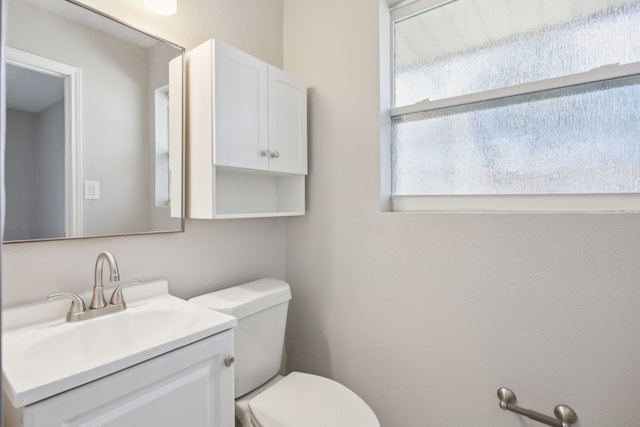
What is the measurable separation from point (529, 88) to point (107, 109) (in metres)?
1.55

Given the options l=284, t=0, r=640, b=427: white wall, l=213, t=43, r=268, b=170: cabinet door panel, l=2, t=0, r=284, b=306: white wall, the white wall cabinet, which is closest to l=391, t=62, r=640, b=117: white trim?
l=284, t=0, r=640, b=427: white wall

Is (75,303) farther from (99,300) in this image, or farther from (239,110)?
(239,110)

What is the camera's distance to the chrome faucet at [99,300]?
3.31ft

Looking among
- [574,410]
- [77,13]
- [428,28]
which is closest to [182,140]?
[77,13]

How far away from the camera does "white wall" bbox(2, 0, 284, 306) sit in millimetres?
1001

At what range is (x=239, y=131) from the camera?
4.35ft

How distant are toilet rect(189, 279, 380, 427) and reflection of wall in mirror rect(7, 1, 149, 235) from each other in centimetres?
46

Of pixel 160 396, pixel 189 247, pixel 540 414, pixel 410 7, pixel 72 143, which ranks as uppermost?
pixel 410 7

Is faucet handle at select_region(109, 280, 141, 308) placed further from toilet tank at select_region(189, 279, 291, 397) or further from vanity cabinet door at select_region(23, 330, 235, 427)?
vanity cabinet door at select_region(23, 330, 235, 427)

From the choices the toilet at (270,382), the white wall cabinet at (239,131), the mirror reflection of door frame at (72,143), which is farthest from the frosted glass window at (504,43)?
the mirror reflection of door frame at (72,143)

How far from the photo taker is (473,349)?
1.21 meters

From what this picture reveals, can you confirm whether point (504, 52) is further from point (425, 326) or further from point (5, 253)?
point (5, 253)

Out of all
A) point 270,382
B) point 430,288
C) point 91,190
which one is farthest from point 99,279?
point 430,288

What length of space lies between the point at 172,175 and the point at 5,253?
0.56 meters
